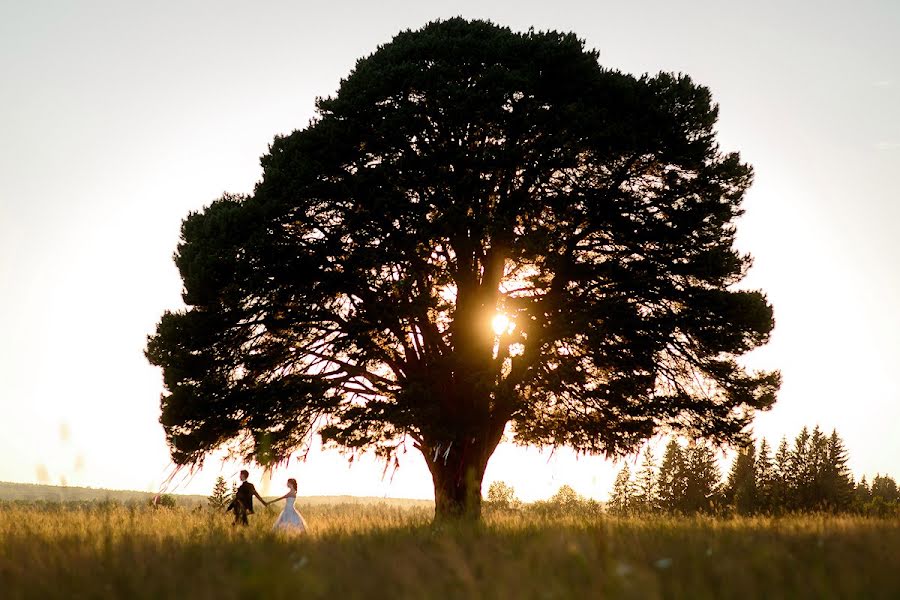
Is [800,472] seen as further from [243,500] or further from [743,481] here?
[243,500]

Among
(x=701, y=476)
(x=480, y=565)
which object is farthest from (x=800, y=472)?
(x=480, y=565)

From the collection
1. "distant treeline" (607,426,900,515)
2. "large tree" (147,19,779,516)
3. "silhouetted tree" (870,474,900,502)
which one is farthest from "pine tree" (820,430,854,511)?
"large tree" (147,19,779,516)

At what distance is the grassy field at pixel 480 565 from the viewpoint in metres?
6.25

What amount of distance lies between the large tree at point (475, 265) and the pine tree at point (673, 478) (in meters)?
55.9

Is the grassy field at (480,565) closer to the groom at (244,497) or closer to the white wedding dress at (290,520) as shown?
the white wedding dress at (290,520)

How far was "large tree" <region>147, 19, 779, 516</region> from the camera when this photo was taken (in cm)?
1733

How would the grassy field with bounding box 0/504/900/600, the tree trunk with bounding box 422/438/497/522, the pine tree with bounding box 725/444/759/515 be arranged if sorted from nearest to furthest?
the grassy field with bounding box 0/504/900/600 → the tree trunk with bounding box 422/438/497/522 → the pine tree with bounding box 725/444/759/515

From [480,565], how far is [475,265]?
1209 cm

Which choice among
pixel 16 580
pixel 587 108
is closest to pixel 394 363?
pixel 587 108

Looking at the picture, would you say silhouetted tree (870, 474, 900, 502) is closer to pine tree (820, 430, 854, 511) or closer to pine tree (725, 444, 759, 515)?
pine tree (820, 430, 854, 511)

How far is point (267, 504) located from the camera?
635 inches

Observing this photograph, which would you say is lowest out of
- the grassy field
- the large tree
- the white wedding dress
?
the white wedding dress

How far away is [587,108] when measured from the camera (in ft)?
57.5

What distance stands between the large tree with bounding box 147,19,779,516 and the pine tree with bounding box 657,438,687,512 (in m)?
55.9
